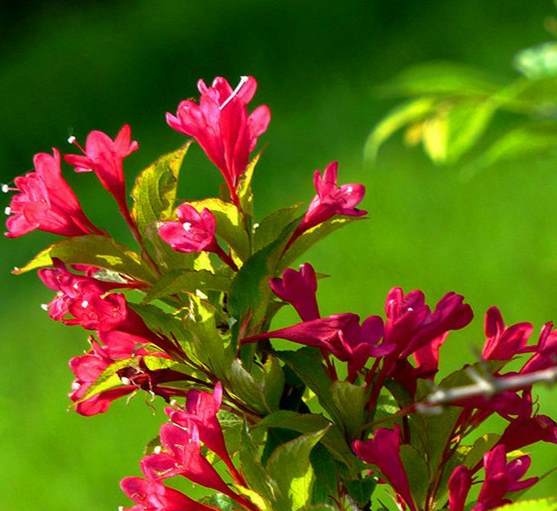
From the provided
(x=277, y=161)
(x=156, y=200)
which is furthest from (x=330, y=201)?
(x=277, y=161)

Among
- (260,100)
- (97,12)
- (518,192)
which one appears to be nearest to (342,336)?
(518,192)

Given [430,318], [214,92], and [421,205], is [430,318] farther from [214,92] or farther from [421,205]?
[421,205]

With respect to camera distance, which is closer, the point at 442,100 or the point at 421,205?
the point at 442,100

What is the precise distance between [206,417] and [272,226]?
18 centimetres

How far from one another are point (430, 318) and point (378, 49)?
13.8ft

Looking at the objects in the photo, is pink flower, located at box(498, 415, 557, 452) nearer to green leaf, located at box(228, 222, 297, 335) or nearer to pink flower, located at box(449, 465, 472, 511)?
pink flower, located at box(449, 465, 472, 511)

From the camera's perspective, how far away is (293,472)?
0.98 metres

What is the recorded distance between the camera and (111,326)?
998 mm

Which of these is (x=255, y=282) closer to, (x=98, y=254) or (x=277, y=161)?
(x=98, y=254)

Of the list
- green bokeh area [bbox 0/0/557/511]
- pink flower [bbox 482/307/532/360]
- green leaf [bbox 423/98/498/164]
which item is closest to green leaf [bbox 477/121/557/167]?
green leaf [bbox 423/98/498/164]

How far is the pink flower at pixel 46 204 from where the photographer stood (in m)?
1.04

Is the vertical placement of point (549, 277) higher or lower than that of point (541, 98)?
higher

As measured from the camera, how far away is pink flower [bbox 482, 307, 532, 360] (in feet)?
3.41

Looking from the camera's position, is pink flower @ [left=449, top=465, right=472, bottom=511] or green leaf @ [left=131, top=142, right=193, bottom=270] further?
green leaf @ [left=131, top=142, right=193, bottom=270]
